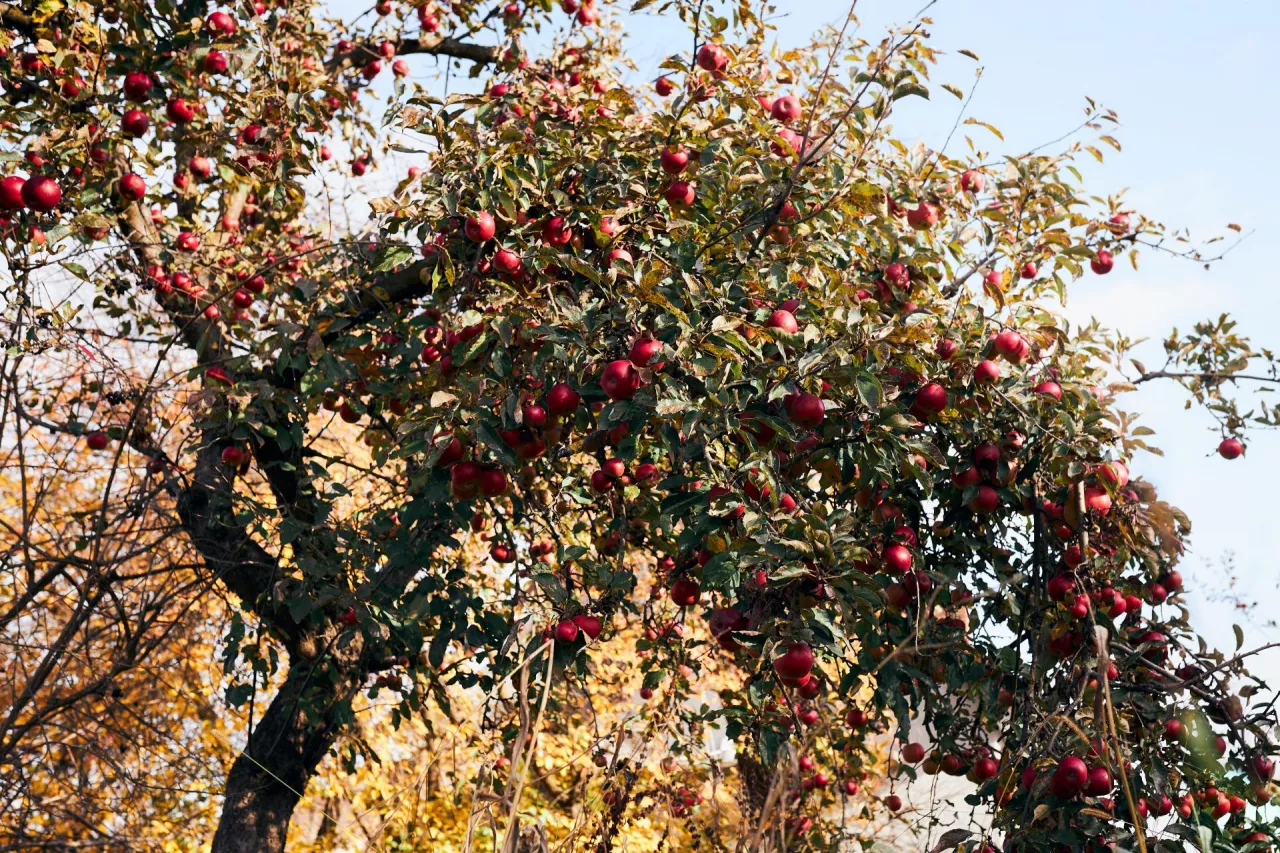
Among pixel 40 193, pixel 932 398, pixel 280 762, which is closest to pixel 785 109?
pixel 932 398

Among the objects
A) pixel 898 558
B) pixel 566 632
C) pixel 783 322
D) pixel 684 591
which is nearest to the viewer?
pixel 783 322

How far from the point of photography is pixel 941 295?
2.95 meters

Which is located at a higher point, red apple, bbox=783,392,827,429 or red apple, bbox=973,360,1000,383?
red apple, bbox=973,360,1000,383

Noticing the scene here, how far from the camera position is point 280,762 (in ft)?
14.2

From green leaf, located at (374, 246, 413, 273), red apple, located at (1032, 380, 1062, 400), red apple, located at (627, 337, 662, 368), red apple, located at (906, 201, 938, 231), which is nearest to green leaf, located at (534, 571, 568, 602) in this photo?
red apple, located at (627, 337, 662, 368)

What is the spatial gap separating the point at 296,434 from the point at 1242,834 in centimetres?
332

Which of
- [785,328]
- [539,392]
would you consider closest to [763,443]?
[785,328]

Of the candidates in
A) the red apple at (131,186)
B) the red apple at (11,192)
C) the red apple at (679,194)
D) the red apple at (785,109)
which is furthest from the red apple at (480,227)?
the red apple at (131,186)

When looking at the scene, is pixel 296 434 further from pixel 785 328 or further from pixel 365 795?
pixel 365 795

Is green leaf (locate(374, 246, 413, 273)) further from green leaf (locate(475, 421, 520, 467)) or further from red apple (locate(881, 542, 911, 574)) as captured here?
red apple (locate(881, 542, 911, 574))

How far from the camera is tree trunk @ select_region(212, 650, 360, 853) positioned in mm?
4070

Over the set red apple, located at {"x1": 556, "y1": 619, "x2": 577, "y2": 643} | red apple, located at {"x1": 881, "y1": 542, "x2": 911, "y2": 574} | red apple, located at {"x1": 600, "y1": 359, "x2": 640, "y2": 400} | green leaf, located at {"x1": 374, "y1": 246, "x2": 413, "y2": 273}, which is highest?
green leaf, located at {"x1": 374, "y1": 246, "x2": 413, "y2": 273}

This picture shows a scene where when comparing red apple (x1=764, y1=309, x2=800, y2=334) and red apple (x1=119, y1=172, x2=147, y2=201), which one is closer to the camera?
red apple (x1=764, y1=309, x2=800, y2=334)

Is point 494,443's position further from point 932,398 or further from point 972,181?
point 972,181
